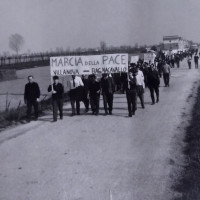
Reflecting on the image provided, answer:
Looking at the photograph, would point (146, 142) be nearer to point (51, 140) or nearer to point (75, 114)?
point (51, 140)

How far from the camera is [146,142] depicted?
10094mm

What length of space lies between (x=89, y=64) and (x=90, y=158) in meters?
7.82

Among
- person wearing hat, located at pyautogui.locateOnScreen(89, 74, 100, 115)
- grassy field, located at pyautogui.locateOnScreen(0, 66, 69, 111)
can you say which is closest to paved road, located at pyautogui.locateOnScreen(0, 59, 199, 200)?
person wearing hat, located at pyautogui.locateOnScreen(89, 74, 100, 115)

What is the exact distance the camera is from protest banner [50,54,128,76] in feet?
51.9

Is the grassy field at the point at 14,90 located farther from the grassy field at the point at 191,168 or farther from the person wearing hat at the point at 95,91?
the grassy field at the point at 191,168

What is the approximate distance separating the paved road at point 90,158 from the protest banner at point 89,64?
93.7 inches

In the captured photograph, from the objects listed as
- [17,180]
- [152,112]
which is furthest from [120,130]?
[17,180]

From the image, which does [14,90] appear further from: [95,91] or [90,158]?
[90,158]

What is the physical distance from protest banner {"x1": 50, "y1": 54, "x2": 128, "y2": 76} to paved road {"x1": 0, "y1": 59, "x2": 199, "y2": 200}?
93.7 inches

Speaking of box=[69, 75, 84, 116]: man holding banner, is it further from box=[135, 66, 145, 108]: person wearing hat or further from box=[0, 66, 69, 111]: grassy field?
box=[0, 66, 69, 111]: grassy field

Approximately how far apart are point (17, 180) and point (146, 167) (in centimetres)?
257

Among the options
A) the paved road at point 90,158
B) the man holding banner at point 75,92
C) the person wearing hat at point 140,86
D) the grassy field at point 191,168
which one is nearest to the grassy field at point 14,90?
the man holding banner at point 75,92

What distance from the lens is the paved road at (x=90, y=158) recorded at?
21.7 feet

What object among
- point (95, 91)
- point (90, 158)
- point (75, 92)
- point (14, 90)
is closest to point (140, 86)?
point (95, 91)
